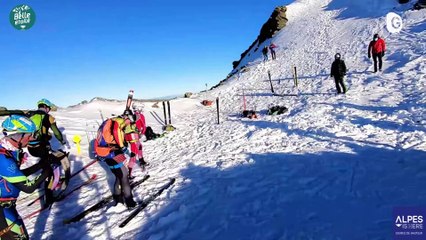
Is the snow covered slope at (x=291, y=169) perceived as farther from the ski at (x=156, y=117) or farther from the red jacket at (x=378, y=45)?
the red jacket at (x=378, y=45)

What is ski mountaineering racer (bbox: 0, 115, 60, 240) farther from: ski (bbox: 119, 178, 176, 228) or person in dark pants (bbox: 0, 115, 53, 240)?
ski (bbox: 119, 178, 176, 228)

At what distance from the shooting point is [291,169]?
26.2 ft

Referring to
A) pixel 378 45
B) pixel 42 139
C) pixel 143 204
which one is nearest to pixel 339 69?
pixel 378 45

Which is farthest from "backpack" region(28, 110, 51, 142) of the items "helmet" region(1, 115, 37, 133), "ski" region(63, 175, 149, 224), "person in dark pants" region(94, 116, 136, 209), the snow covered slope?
"helmet" region(1, 115, 37, 133)

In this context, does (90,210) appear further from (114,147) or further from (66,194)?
(66,194)

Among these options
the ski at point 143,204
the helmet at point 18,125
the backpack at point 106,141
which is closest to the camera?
the helmet at point 18,125

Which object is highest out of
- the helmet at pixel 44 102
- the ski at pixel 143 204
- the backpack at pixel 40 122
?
the helmet at pixel 44 102

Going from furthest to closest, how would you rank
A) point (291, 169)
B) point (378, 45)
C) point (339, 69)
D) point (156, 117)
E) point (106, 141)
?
point (156, 117)
point (378, 45)
point (339, 69)
point (291, 169)
point (106, 141)

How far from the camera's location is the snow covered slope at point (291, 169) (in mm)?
5480

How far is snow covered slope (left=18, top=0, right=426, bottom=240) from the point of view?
5480 mm

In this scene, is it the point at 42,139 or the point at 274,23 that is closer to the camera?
the point at 42,139

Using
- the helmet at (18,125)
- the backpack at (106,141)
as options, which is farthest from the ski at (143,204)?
the helmet at (18,125)

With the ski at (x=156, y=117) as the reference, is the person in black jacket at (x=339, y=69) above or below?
above

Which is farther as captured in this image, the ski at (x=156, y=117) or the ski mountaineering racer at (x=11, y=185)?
the ski at (x=156, y=117)
